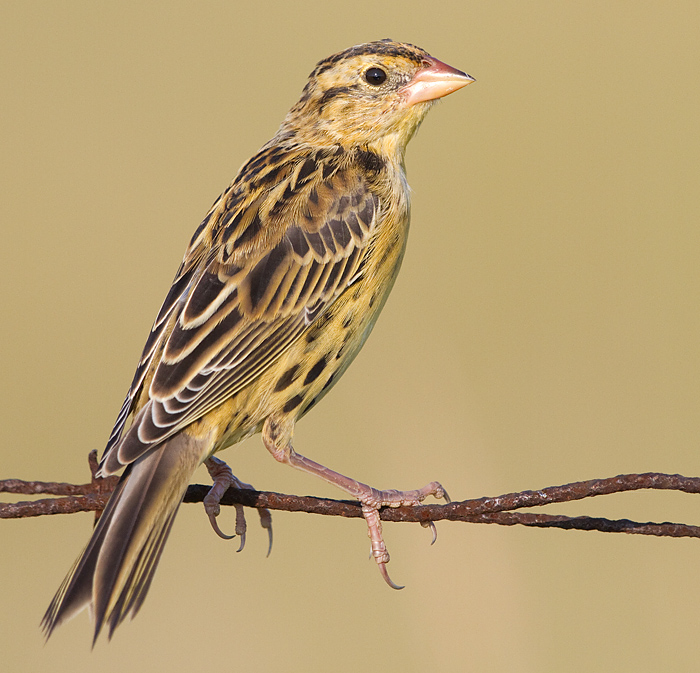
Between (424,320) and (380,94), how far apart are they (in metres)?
3.06

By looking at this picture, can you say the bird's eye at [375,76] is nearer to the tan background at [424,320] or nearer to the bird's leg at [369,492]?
the bird's leg at [369,492]

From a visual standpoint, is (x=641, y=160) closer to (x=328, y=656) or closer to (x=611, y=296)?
(x=611, y=296)

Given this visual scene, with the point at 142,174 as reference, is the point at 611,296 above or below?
below

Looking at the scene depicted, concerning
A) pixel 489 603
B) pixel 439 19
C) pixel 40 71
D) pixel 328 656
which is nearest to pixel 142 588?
pixel 489 603

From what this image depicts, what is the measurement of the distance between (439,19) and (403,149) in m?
6.82

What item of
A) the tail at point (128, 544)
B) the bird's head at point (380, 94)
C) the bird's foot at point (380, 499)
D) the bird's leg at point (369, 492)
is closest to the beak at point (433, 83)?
the bird's head at point (380, 94)

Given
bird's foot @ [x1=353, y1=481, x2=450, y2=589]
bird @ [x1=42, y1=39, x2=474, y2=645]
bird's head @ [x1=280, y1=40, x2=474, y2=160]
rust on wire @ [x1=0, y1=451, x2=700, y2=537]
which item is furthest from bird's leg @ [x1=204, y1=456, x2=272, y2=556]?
bird's head @ [x1=280, y1=40, x2=474, y2=160]

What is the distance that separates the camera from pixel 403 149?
4.93 m

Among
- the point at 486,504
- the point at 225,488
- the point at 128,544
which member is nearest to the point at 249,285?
the point at 225,488

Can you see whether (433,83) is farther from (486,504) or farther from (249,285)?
(486,504)

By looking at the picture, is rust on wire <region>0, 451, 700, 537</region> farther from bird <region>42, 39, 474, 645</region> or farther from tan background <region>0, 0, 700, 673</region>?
tan background <region>0, 0, 700, 673</region>

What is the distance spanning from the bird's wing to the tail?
13 centimetres

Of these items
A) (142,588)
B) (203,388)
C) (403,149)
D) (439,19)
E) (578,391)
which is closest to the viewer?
(142,588)

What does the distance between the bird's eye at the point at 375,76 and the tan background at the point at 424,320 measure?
2174mm
